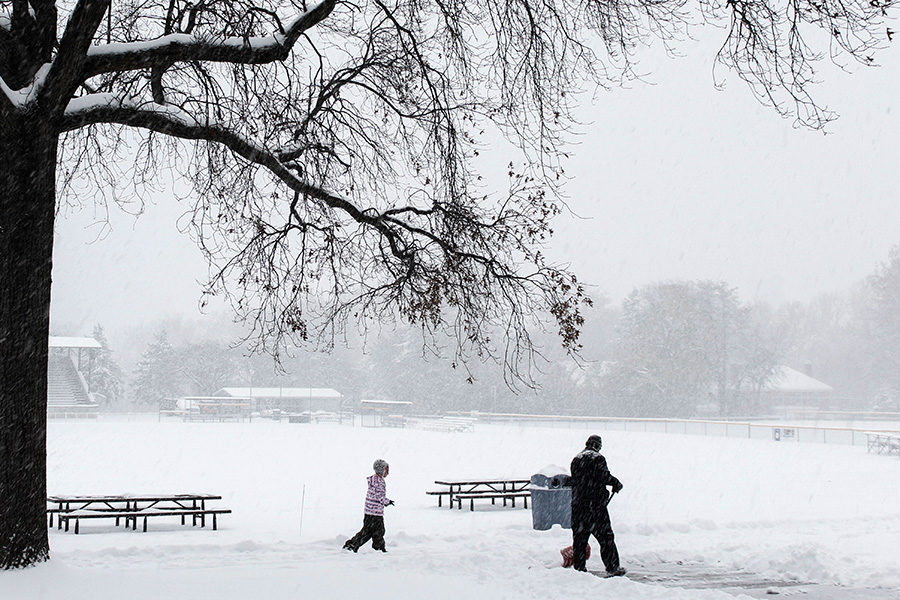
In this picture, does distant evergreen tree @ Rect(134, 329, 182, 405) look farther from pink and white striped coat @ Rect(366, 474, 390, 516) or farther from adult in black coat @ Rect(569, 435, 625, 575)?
adult in black coat @ Rect(569, 435, 625, 575)

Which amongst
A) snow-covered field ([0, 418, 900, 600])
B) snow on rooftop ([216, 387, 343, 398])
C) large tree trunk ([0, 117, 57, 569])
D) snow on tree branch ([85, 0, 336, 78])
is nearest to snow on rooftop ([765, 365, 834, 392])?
snow on rooftop ([216, 387, 343, 398])

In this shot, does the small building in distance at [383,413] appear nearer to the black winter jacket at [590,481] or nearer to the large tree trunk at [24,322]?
the black winter jacket at [590,481]

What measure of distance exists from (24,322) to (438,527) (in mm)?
8470

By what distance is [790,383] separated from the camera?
9362 cm

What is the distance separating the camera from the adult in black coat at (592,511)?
36.0 ft

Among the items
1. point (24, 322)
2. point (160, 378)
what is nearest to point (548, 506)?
point (24, 322)

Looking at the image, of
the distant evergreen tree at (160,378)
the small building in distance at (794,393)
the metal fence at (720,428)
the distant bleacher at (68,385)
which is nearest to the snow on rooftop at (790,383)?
the small building in distance at (794,393)

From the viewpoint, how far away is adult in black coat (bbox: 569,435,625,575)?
36.0ft

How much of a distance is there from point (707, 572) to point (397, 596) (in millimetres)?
4427

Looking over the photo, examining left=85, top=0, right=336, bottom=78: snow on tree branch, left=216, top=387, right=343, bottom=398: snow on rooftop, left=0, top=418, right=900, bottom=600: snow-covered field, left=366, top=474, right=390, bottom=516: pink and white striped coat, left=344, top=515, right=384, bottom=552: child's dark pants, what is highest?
left=85, top=0, right=336, bottom=78: snow on tree branch

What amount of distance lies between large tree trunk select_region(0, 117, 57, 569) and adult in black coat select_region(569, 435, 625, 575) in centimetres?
578

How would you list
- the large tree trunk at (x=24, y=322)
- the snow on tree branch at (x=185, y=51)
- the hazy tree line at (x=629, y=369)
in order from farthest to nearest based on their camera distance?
1. the hazy tree line at (x=629, y=369)
2. the snow on tree branch at (x=185, y=51)
3. the large tree trunk at (x=24, y=322)

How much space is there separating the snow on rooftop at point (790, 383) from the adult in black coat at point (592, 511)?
8090cm

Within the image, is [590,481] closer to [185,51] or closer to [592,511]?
[592,511]
